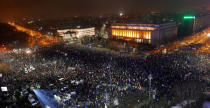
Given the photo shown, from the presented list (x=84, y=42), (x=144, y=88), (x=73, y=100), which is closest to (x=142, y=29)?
(x=84, y=42)

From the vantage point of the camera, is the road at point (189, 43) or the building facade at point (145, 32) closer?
the road at point (189, 43)

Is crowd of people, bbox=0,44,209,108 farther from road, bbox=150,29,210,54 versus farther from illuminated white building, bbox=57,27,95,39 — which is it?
illuminated white building, bbox=57,27,95,39

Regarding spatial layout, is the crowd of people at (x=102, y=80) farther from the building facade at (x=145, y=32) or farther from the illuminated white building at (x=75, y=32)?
the illuminated white building at (x=75, y=32)

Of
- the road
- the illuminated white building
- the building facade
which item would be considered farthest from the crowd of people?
the illuminated white building

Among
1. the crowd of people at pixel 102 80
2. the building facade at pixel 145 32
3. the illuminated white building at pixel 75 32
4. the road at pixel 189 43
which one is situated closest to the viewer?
the crowd of people at pixel 102 80

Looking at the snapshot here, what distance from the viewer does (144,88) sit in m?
16.2

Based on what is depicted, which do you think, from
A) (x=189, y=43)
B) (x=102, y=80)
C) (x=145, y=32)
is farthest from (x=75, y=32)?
(x=102, y=80)

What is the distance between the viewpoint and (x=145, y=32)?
49688 mm

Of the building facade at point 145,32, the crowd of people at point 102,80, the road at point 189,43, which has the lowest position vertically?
the crowd of people at point 102,80

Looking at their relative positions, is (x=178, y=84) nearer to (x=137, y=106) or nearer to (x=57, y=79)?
(x=137, y=106)

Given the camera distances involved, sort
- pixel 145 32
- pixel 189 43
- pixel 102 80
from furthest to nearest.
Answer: pixel 145 32 < pixel 189 43 < pixel 102 80

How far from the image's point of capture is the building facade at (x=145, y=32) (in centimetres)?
4838

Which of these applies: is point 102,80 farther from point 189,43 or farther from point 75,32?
point 75,32

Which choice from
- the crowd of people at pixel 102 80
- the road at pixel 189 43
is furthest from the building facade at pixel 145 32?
the crowd of people at pixel 102 80
